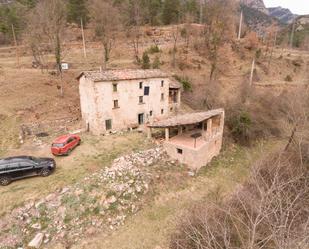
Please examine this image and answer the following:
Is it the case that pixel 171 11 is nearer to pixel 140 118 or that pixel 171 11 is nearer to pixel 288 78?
pixel 288 78

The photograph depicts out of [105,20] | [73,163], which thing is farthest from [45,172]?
[105,20]

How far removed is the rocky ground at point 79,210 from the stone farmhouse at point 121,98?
27.4 ft

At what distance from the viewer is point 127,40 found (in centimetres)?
5369

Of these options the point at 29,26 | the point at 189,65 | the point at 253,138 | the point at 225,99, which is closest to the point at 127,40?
the point at 189,65

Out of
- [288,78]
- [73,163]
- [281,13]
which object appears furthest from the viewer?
[281,13]

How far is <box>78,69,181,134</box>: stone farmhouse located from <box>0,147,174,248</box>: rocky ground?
8.35 meters

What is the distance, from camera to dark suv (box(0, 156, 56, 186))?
15938mm

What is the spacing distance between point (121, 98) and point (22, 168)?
488 inches

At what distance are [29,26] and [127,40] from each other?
24417 millimetres

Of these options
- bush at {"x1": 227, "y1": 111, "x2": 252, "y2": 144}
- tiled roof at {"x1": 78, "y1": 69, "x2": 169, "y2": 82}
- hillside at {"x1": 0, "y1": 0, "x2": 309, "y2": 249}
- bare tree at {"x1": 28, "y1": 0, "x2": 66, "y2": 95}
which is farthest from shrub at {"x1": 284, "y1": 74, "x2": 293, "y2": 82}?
bare tree at {"x1": 28, "y1": 0, "x2": 66, "y2": 95}

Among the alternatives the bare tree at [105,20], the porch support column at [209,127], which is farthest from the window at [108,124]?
the bare tree at [105,20]

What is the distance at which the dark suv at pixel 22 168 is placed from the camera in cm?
1594

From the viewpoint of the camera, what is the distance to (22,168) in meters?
16.2

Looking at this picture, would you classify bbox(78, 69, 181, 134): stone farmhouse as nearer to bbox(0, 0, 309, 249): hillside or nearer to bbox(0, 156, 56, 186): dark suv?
bbox(0, 0, 309, 249): hillside
